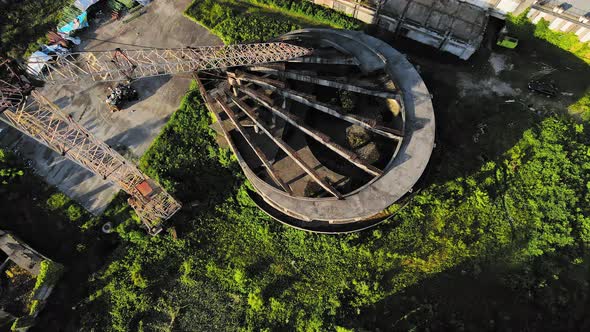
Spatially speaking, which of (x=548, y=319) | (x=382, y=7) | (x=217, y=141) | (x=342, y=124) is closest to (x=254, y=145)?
(x=217, y=141)

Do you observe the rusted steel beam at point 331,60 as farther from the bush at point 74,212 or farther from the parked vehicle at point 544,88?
the bush at point 74,212

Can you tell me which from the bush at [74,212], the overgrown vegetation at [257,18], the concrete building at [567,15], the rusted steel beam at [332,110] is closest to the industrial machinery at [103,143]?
the rusted steel beam at [332,110]

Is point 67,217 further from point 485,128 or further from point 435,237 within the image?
point 485,128

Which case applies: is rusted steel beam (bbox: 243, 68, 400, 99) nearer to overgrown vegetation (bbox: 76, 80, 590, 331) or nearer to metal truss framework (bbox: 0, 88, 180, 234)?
overgrown vegetation (bbox: 76, 80, 590, 331)

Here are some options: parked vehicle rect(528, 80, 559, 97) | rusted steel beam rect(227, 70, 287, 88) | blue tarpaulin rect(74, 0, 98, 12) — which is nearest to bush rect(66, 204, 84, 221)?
rusted steel beam rect(227, 70, 287, 88)

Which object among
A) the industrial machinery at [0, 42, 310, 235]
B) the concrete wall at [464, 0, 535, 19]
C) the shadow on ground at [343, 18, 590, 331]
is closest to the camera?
the industrial machinery at [0, 42, 310, 235]

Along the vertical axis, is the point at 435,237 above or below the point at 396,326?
above

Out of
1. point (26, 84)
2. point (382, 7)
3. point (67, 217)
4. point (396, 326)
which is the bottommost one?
point (67, 217)
